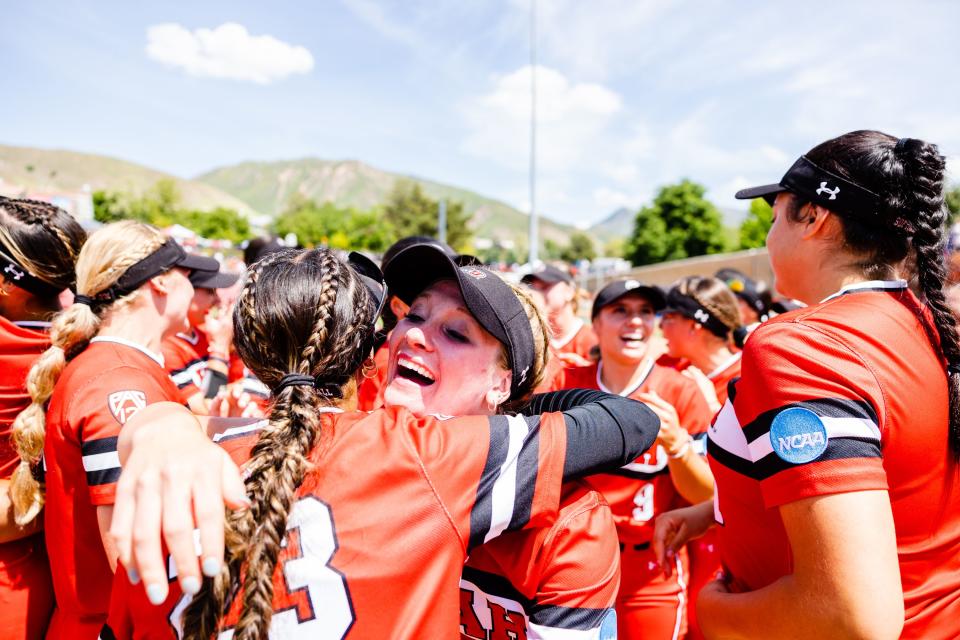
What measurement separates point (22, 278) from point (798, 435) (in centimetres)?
314

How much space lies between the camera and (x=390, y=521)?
124cm

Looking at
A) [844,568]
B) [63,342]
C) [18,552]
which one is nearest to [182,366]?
[18,552]

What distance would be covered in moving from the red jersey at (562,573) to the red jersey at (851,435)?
42 centimetres

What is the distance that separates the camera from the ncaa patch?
74.8 inches

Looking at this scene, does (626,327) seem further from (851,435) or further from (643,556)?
(851,435)

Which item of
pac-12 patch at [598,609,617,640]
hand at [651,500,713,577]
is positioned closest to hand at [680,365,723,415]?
hand at [651,500,713,577]

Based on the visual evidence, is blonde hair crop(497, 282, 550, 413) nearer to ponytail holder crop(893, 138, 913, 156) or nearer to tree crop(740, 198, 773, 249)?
ponytail holder crop(893, 138, 913, 156)

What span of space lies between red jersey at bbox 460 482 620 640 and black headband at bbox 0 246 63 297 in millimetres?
2443

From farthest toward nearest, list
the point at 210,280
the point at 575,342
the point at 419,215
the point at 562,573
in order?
the point at 419,215 < the point at 575,342 < the point at 210,280 < the point at 562,573

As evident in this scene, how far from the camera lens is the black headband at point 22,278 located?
8.26ft

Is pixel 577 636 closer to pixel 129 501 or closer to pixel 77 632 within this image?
pixel 129 501

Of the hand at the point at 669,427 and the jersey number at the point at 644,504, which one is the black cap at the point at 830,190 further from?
the jersey number at the point at 644,504

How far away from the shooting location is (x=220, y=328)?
5.73 metres

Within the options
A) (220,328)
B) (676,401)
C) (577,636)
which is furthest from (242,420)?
(220,328)
